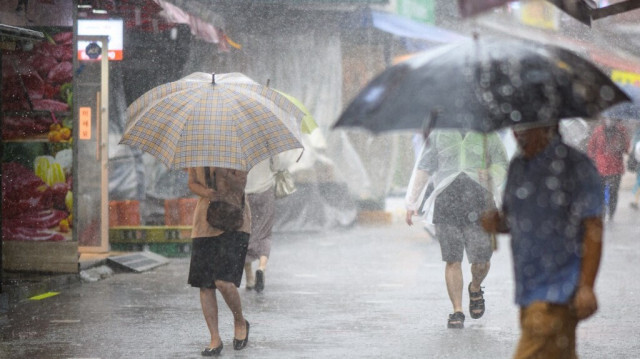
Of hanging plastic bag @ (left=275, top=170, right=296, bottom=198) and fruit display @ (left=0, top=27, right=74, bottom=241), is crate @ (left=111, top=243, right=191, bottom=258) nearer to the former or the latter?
fruit display @ (left=0, top=27, right=74, bottom=241)

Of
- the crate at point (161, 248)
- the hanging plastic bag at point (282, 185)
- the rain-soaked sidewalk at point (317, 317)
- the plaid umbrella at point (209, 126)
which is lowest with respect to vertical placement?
the crate at point (161, 248)

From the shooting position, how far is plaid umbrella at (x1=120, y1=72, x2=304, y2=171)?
22.4 ft

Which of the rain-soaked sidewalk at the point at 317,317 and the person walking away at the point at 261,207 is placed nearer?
the rain-soaked sidewalk at the point at 317,317

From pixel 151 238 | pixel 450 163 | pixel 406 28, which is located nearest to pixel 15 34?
pixel 450 163

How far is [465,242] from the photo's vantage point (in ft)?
27.9

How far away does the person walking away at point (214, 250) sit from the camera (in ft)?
24.2

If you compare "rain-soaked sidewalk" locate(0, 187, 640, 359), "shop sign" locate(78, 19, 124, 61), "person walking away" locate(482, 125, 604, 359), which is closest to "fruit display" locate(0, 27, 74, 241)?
"rain-soaked sidewalk" locate(0, 187, 640, 359)

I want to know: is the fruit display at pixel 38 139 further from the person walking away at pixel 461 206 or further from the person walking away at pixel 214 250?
the person walking away at pixel 461 206

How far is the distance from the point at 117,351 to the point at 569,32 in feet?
70.3

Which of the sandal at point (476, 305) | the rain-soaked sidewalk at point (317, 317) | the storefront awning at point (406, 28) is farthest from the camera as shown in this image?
the storefront awning at point (406, 28)

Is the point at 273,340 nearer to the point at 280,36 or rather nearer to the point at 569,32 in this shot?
the point at 280,36

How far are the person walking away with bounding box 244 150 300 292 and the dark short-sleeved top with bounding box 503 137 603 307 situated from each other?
256 inches

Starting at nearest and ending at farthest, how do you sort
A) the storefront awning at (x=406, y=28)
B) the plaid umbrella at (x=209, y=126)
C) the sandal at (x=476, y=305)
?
the plaid umbrella at (x=209, y=126) → the sandal at (x=476, y=305) → the storefront awning at (x=406, y=28)

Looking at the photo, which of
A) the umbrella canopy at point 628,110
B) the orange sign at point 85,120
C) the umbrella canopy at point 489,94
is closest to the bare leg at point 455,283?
the umbrella canopy at point 628,110
